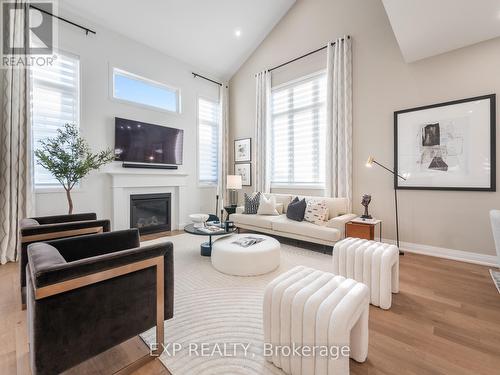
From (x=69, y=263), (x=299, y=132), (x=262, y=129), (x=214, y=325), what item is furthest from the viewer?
(x=262, y=129)

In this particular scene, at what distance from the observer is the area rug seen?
1439 millimetres

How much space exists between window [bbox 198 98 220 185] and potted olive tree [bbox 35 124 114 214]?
92.0 inches

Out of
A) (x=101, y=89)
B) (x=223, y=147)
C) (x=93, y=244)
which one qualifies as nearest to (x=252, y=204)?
(x=223, y=147)

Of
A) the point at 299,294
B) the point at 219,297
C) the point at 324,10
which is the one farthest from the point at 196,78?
the point at 299,294

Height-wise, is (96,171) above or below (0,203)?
above

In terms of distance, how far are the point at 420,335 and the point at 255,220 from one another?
116 inches

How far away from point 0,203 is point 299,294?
4.15 m

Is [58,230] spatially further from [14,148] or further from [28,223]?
[14,148]

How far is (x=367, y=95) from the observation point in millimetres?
3975

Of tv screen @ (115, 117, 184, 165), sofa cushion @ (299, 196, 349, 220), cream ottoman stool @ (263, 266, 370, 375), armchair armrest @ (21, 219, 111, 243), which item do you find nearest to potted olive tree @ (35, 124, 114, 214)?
tv screen @ (115, 117, 184, 165)

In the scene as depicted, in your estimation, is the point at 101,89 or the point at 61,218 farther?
the point at 101,89

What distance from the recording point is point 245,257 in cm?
267

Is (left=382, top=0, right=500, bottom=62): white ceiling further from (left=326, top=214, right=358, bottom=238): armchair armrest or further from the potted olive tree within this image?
the potted olive tree

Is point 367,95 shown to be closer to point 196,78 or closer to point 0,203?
point 196,78
